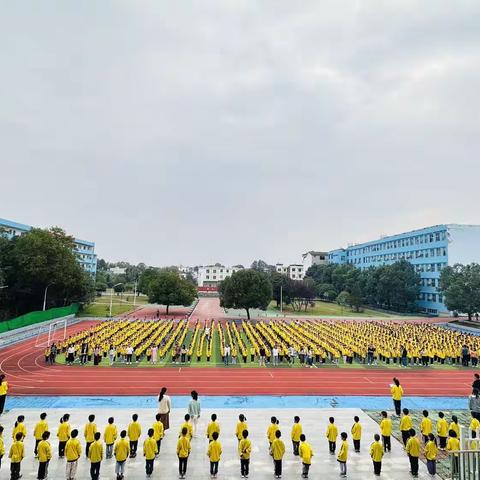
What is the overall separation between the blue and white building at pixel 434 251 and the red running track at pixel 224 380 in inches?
1409

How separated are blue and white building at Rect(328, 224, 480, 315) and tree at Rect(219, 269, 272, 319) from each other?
2526 centimetres

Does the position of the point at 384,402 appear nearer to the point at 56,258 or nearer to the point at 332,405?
the point at 332,405

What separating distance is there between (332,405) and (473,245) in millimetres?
47723

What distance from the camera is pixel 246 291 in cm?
4234

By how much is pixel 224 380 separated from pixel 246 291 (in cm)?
2519

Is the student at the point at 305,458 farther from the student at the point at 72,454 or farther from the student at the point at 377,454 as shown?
A: the student at the point at 72,454

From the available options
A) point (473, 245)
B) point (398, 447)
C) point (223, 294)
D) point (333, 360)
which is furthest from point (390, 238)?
point (398, 447)

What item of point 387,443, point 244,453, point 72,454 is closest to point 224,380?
point 387,443

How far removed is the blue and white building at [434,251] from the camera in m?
51.4

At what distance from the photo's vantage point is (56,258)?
1529 inches

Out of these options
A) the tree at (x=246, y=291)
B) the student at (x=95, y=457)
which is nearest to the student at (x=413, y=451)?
the student at (x=95, y=457)

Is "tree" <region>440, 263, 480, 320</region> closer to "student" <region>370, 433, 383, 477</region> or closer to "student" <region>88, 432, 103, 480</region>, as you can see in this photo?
"student" <region>370, 433, 383, 477</region>

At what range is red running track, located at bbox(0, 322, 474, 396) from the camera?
15.6 metres

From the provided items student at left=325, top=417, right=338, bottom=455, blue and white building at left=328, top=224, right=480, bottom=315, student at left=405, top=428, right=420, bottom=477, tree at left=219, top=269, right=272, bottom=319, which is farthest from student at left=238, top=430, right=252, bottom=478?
blue and white building at left=328, top=224, right=480, bottom=315
